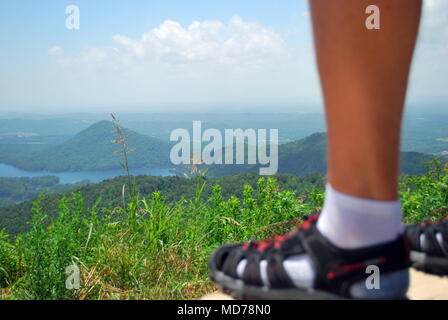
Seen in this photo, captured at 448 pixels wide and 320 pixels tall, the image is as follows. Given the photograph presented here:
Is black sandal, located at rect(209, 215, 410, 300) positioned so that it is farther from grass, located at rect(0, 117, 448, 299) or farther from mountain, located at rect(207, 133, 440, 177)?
mountain, located at rect(207, 133, 440, 177)

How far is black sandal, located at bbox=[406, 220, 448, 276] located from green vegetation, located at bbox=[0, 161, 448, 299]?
0.98 metres

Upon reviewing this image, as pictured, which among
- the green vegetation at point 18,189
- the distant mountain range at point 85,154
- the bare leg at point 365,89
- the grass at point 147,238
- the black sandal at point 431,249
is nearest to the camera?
the bare leg at point 365,89

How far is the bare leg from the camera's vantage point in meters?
1.06

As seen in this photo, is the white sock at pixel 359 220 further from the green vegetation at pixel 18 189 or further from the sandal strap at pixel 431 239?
the green vegetation at pixel 18 189

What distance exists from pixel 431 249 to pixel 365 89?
2.70 feet

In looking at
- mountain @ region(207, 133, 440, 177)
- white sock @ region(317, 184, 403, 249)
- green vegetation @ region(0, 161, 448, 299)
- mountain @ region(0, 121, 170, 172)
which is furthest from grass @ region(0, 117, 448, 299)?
mountain @ region(0, 121, 170, 172)

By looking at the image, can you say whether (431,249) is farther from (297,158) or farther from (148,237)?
(297,158)

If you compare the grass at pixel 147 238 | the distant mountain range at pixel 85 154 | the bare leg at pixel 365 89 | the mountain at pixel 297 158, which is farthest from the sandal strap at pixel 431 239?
the distant mountain range at pixel 85 154

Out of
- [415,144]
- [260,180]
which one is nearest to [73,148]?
[415,144]

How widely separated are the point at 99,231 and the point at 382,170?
2080mm

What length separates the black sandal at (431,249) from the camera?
1484 mm

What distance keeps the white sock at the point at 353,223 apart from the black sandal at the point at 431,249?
17.9 inches

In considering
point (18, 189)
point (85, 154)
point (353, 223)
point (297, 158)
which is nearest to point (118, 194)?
point (353, 223)

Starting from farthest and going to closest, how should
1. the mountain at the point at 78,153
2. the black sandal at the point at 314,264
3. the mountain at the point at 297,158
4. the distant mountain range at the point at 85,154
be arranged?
1. the mountain at the point at 78,153
2. the distant mountain range at the point at 85,154
3. the mountain at the point at 297,158
4. the black sandal at the point at 314,264
